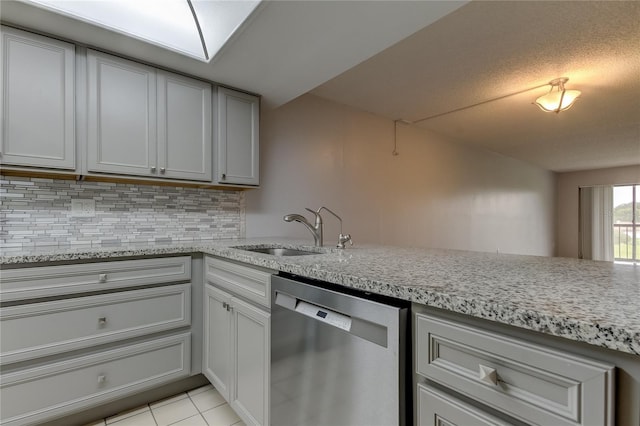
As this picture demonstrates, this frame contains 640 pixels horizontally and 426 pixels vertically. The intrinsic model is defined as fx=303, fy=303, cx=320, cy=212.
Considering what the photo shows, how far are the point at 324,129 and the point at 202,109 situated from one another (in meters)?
1.44

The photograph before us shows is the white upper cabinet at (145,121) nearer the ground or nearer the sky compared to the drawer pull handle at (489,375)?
nearer the sky

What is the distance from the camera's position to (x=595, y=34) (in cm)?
210

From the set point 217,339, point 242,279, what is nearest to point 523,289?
point 242,279

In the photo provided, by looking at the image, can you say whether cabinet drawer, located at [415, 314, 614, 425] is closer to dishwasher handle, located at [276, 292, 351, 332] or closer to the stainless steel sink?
dishwasher handle, located at [276, 292, 351, 332]

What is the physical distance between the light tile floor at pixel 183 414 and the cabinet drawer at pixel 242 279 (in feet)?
2.42

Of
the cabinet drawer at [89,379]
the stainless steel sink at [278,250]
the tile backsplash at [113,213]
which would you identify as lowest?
the cabinet drawer at [89,379]

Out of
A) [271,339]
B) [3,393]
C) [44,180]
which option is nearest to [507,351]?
[271,339]

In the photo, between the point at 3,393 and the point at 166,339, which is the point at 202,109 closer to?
the point at 166,339

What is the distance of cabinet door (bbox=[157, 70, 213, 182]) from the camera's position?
2.04 meters

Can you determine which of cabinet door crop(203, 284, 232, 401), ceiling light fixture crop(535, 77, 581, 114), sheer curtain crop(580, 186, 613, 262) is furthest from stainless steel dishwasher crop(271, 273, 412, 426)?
sheer curtain crop(580, 186, 613, 262)

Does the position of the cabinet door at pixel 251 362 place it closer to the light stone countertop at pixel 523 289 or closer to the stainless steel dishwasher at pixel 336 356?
the stainless steel dishwasher at pixel 336 356

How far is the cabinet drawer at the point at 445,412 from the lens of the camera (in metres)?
0.64

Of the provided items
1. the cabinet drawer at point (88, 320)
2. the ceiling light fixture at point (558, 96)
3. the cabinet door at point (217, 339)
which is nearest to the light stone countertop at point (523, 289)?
the cabinet door at point (217, 339)

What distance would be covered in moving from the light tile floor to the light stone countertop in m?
1.04
